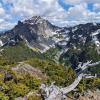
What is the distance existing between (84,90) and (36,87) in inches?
606

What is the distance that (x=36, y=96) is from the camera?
169 feet

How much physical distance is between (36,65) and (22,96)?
31.5m

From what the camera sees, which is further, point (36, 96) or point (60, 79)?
point (60, 79)

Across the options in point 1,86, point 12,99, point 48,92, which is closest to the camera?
point 48,92

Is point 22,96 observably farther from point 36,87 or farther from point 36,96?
point 36,87

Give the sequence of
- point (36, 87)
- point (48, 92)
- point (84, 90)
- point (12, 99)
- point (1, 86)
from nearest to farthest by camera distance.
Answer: point (48, 92), point (12, 99), point (1, 86), point (36, 87), point (84, 90)

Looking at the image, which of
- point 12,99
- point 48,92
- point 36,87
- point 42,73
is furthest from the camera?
point 42,73

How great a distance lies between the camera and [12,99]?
48969 mm

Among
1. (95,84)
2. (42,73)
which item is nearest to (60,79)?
(42,73)

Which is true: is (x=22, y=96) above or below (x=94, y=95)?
above

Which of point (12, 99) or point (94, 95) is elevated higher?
point (12, 99)

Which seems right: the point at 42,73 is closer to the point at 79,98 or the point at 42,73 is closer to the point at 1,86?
the point at 79,98

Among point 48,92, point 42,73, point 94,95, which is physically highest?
point 48,92

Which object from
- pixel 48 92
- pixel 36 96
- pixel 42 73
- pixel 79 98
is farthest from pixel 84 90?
pixel 48 92
